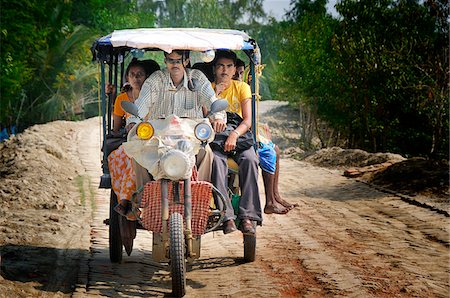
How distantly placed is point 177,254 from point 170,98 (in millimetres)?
1660

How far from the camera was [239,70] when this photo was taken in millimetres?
8945

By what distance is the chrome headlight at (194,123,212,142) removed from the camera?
22.5 ft

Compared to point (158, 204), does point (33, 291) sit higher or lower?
lower

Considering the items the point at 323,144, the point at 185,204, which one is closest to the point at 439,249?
the point at 185,204

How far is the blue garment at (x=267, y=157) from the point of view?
8188mm

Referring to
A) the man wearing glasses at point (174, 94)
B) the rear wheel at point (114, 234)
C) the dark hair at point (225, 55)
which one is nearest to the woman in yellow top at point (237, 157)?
the dark hair at point (225, 55)

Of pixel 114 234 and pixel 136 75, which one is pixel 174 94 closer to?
pixel 136 75

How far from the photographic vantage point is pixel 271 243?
9203mm

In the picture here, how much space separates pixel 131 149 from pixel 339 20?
65.4 feet

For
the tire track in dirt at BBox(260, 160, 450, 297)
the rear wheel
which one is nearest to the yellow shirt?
the rear wheel

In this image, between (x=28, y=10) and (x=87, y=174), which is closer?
(x=87, y=174)

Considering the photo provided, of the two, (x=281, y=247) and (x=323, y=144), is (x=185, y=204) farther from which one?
(x=323, y=144)

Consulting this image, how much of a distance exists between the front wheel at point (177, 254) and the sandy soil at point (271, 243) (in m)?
0.27

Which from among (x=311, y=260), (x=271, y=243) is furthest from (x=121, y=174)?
(x=271, y=243)
